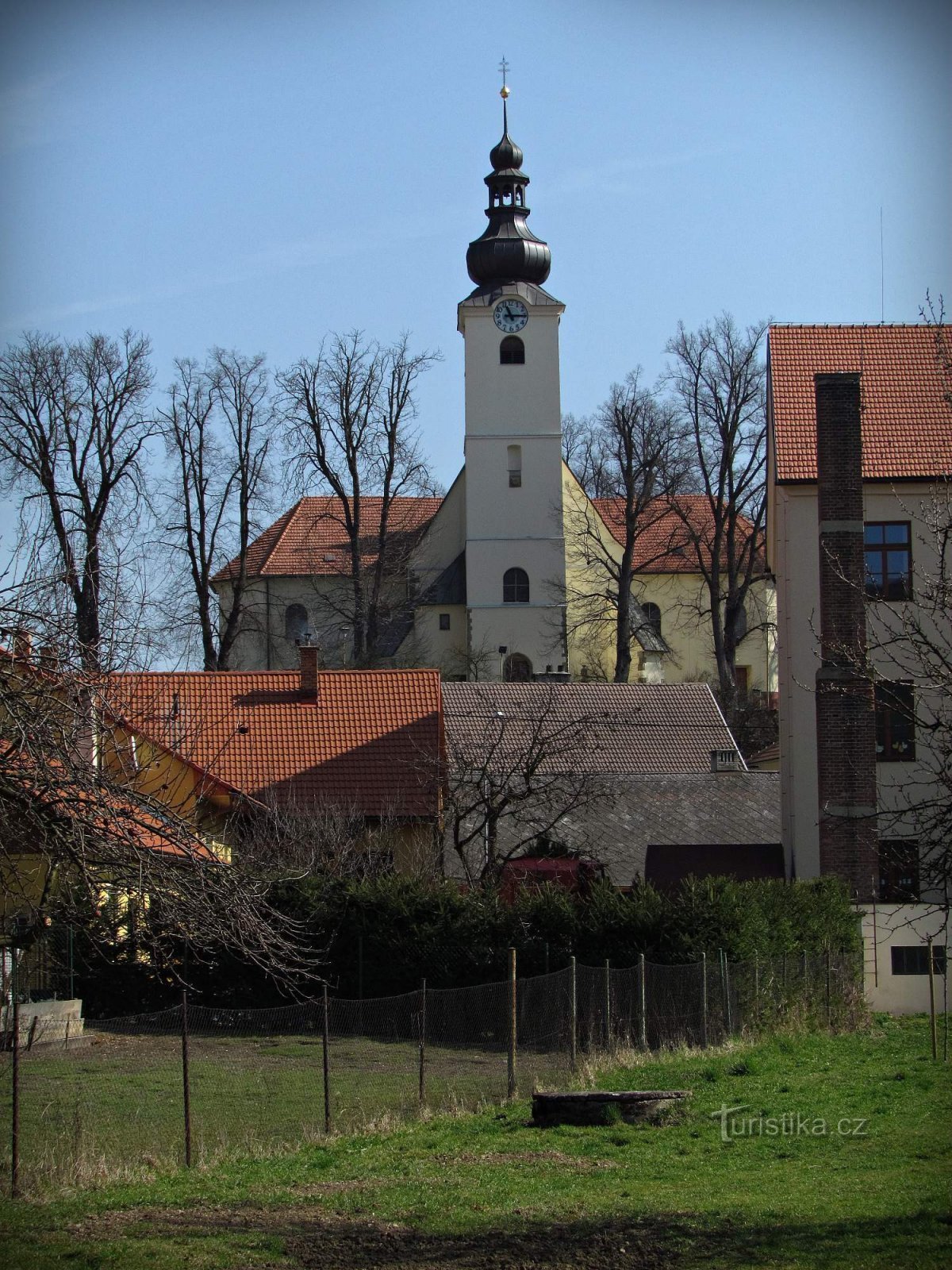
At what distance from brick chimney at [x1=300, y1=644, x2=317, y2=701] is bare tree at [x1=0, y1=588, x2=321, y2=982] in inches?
1050

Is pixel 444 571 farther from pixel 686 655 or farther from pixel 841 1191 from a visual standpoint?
pixel 841 1191

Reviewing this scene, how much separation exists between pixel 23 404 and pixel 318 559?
21.7 m

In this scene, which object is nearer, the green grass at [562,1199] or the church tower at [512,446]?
the green grass at [562,1199]

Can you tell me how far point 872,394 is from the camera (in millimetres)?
31766

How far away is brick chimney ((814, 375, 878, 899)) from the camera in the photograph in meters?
27.5

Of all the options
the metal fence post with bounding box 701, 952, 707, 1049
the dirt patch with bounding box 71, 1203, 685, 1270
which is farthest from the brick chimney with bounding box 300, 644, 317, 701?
the dirt patch with bounding box 71, 1203, 685, 1270

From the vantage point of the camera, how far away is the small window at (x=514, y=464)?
6134 centimetres

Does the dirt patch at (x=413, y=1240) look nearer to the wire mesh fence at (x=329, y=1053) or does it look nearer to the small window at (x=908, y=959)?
the wire mesh fence at (x=329, y=1053)

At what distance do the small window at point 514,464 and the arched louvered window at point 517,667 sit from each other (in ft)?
22.3

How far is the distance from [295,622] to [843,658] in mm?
42015

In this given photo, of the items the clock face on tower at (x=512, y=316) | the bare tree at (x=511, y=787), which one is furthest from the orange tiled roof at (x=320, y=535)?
the bare tree at (x=511, y=787)

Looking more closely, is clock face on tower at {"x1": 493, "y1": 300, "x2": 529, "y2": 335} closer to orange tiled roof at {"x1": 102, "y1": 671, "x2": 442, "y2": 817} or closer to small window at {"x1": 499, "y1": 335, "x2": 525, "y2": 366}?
small window at {"x1": 499, "y1": 335, "x2": 525, "y2": 366}

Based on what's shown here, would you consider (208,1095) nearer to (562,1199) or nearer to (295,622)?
(562,1199)

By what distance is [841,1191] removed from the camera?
9.97m
